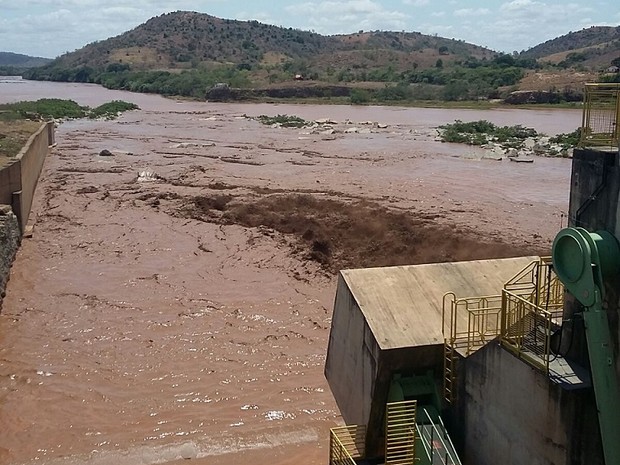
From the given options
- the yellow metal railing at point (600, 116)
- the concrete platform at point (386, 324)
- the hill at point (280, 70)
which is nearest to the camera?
the yellow metal railing at point (600, 116)

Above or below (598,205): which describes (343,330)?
below

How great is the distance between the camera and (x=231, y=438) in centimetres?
1108

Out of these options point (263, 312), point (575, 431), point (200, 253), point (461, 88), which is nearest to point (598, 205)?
point (575, 431)

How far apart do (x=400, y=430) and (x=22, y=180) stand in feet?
59.3

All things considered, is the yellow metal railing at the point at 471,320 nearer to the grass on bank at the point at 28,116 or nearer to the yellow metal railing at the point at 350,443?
the yellow metal railing at the point at 350,443

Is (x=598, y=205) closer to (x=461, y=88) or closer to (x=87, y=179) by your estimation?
(x=87, y=179)

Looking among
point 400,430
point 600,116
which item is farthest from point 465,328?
point 600,116

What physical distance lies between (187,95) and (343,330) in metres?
94.1

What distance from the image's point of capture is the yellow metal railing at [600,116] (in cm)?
681

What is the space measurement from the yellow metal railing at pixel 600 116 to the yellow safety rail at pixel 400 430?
11.4 ft

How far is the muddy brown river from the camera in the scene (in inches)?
453

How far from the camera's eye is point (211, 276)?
1894 cm

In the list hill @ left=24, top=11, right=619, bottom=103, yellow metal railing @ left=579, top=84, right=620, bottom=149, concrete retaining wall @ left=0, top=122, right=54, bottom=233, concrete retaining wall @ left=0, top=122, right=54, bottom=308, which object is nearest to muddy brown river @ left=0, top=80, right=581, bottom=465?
concrete retaining wall @ left=0, top=122, right=54, bottom=308

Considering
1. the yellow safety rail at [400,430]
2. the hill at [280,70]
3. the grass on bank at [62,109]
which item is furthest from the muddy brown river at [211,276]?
the hill at [280,70]
